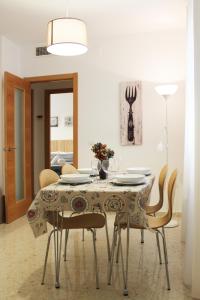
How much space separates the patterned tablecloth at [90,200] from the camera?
217 centimetres

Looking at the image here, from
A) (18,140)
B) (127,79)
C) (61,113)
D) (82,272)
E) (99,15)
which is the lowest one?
(82,272)

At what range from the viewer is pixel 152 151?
4746 millimetres

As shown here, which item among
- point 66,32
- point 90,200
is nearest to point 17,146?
point 66,32

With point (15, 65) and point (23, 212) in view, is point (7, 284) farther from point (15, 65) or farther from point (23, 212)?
point (15, 65)

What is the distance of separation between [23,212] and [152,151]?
2.21 m

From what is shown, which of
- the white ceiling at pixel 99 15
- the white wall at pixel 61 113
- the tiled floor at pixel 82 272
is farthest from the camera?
the white wall at pixel 61 113

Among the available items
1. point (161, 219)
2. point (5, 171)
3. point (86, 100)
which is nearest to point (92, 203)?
point (161, 219)

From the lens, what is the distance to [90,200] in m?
2.21

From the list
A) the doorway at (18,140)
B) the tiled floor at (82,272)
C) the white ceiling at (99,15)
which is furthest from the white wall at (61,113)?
the tiled floor at (82,272)

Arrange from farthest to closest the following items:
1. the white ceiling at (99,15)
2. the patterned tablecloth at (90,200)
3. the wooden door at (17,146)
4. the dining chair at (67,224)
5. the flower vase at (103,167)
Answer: the wooden door at (17,146) < the white ceiling at (99,15) < the flower vase at (103,167) < the dining chair at (67,224) < the patterned tablecloth at (90,200)

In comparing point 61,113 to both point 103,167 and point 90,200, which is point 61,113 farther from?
point 90,200

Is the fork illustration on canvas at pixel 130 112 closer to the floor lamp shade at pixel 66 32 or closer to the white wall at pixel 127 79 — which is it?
the white wall at pixel 127 79

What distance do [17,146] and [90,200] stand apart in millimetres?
3040

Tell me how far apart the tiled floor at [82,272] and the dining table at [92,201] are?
0.49 m
